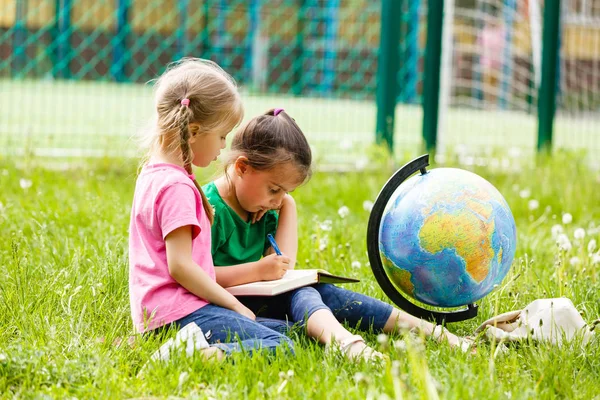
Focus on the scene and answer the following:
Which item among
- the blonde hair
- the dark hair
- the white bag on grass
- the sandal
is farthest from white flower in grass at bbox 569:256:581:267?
the blonde hair

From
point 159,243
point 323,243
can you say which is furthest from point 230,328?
point 323,243

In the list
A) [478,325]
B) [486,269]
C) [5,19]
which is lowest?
[478,325]

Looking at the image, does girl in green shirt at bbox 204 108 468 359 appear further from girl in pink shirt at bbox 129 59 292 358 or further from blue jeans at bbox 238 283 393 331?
girl in pink shirt at bbox 129 59 292 358

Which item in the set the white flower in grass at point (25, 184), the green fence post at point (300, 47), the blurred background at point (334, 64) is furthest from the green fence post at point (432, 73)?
the white flower in grass at point (25, 184)

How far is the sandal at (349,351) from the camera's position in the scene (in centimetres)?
319

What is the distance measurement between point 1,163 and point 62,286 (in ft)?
10.7

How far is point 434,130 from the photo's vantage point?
8.40m

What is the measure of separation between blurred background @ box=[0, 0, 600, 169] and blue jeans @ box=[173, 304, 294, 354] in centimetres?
385

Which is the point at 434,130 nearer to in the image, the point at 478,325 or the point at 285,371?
the point at 478,325

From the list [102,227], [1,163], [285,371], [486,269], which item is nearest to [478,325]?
[486,269]

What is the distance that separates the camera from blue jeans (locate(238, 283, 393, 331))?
3736mm

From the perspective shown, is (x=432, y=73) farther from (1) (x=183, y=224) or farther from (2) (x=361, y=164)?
(1) (x=183, y=224)

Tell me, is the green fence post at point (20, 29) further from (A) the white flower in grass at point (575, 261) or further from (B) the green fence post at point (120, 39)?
(A) the white flower in grass at point (575, 261)

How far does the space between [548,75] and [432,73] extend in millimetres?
1311
